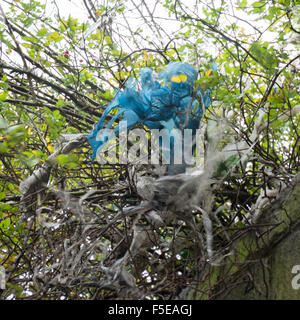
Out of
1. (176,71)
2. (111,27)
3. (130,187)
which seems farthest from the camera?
(111,27)

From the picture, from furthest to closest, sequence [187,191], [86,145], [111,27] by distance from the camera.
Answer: [111,27]
[86,145]
[187,191]

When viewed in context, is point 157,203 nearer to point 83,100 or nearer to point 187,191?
point 187,191

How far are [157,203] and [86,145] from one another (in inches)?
30.8

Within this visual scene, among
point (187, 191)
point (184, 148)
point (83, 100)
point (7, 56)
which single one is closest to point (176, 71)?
point (184, 148)

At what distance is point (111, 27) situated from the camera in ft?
6.59
